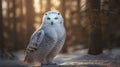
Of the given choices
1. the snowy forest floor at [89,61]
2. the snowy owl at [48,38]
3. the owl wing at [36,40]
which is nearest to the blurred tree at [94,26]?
the snowy forest floor at [89,61]

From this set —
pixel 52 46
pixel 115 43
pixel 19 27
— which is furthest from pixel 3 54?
pixel 115 43

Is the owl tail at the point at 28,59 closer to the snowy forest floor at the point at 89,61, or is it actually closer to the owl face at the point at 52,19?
the snowy forest floor at the point at 89,61

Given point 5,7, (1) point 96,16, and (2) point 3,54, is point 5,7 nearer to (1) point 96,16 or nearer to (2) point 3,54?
(2) point 3,54

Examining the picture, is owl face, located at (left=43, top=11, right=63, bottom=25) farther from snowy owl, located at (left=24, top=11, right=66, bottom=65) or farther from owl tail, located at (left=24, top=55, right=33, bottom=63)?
owl tail, located at (left=24, top=55, right=33, bottom=63)

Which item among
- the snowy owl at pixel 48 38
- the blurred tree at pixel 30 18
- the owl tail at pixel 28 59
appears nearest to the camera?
the snowy owl at pixel 48 38

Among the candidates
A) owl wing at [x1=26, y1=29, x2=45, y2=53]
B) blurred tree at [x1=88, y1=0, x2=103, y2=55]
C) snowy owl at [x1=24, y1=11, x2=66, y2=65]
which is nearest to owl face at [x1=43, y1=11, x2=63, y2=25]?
snowy owl at [x1=24, y1=11, x2=66, y2=65]

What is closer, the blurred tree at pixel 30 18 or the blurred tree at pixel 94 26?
the blurred tree at pixel 94 26

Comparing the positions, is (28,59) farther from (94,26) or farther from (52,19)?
(94,26)

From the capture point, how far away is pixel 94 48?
21.1ft

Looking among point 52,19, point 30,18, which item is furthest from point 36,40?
point 30,18

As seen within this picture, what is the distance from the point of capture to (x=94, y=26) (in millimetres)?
6383

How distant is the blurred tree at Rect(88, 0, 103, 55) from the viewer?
6.29 meters

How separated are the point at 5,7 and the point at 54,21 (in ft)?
8.31

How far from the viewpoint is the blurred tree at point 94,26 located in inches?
248
